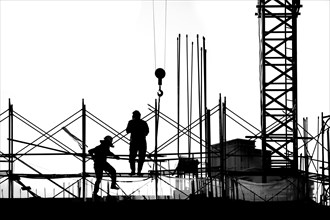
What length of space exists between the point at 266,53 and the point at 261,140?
3.89 meters

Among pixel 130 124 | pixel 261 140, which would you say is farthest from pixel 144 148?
pixel 261 140

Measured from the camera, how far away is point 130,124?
4056 centimetres

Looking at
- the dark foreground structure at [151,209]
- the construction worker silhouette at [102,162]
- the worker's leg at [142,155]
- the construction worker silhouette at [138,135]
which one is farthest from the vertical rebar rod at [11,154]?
the worker's leg at [142,155]

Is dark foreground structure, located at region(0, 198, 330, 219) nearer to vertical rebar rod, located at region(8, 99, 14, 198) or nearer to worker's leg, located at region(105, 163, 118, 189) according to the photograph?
worker's leg, located at region(105, 163, 118, 189)

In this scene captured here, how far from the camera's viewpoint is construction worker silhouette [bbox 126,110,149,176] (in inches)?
1596

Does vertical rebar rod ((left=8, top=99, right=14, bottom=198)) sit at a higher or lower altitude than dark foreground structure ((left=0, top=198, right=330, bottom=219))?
higher

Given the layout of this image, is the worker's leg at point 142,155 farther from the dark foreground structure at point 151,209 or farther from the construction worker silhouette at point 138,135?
the dark foreground structure at point 151,209

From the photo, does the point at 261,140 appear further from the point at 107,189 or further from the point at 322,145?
the point at 107,189

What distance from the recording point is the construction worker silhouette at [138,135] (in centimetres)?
4053

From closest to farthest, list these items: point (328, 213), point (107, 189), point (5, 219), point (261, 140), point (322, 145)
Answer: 1. point (5, 219)
2. point (328, 213)
3. point (107, 189)
4. point (322, 145)
5. point (261, 140)

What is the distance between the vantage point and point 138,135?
40594 mm

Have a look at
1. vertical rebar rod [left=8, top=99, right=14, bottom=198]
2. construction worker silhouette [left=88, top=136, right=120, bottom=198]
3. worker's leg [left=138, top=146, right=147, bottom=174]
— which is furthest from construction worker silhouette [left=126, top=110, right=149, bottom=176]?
vertical rebar rod [left=8, top=99, right=14, bottom=198]

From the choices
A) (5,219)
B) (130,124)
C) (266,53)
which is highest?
(266,53)

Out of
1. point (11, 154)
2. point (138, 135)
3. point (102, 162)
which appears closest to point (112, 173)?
point (102, 162)
